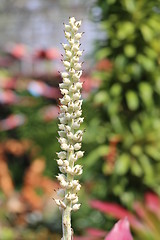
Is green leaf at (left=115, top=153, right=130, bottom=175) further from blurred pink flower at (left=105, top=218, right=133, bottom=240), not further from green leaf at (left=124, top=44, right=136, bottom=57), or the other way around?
blurred pink flower at (left=105, top=218, right=133, bottom=240)

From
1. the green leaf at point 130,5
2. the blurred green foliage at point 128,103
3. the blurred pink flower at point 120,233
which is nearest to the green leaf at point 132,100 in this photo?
the blurred green foliage at point 128,103

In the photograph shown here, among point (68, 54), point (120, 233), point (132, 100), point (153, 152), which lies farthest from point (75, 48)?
point (153, 152)

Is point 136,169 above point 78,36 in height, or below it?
above

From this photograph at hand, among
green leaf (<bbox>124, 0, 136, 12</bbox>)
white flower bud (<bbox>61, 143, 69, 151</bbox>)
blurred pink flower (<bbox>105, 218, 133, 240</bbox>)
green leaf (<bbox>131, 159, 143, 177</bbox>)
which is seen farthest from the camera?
green leaf (<bbox>131, 159, 143, 177</bbox>)

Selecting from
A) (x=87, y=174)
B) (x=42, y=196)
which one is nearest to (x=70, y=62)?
(x=87, y=174)

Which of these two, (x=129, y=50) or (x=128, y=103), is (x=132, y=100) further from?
(x=129, y=50)

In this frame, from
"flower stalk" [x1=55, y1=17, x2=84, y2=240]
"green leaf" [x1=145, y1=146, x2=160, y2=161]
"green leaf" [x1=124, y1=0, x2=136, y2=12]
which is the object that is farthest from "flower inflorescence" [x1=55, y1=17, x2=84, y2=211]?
"green leaf" [x1=145, y1=146, x2=160, y2=161]

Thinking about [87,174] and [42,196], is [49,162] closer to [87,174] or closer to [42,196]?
[42,196]
